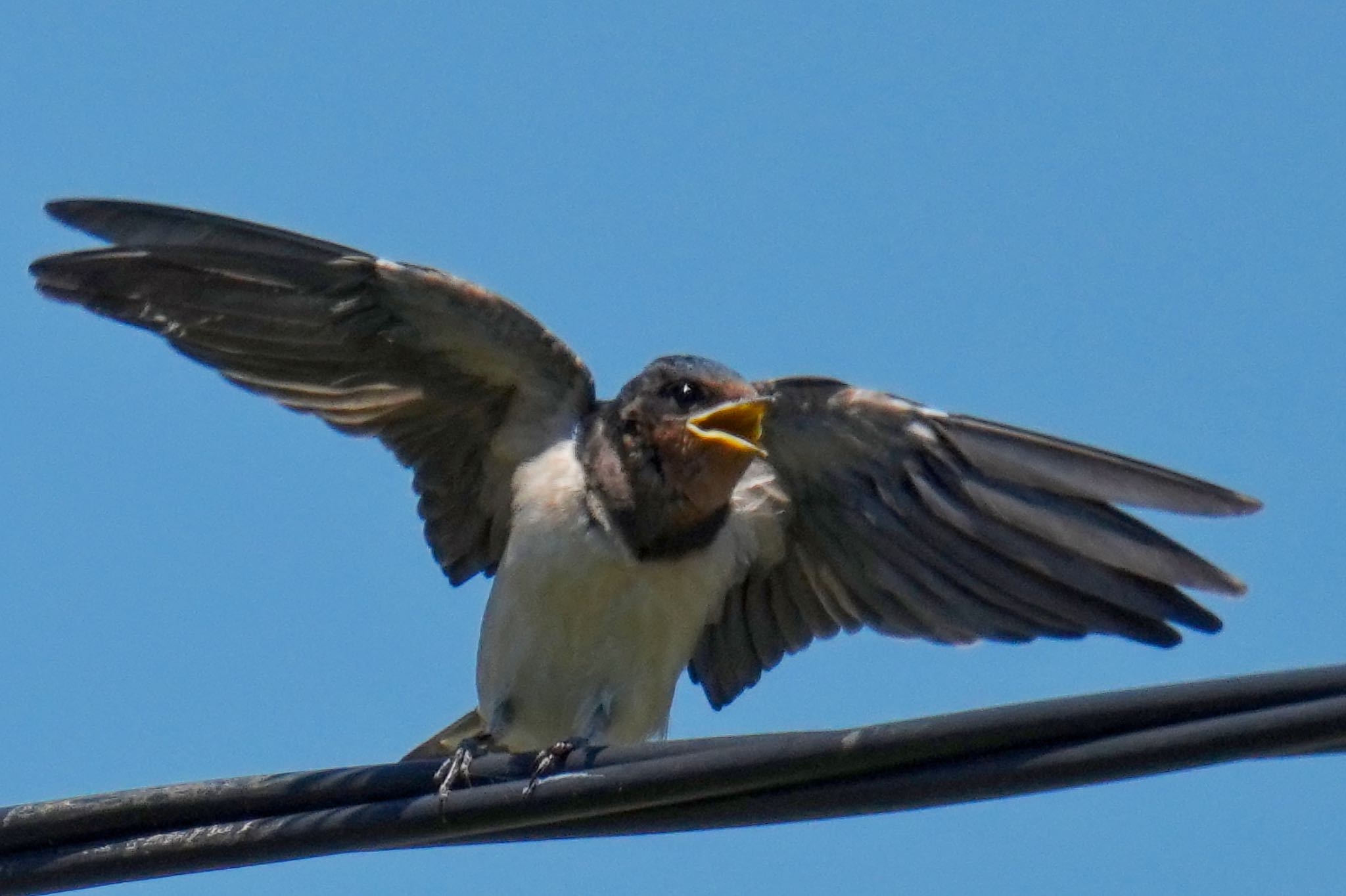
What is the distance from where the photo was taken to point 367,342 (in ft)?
18.6

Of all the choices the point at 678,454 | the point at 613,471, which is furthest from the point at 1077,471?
the point at 613,471

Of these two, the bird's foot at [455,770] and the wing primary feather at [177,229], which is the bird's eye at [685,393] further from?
the bird's foot at [455,770]

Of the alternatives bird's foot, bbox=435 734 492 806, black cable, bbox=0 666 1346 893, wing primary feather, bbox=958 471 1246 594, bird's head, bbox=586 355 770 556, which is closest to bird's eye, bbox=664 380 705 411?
bird's head, bbox=586 355 770 556

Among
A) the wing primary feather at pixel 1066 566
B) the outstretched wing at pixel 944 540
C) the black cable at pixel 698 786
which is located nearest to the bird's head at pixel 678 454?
the outstretched wing at pixel 944 540

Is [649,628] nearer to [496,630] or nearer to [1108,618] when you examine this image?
[496,630]

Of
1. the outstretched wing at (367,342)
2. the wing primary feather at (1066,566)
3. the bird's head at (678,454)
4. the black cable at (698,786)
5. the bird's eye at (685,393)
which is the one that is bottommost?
the black cable at (698,786)

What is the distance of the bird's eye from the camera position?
5.51 metres

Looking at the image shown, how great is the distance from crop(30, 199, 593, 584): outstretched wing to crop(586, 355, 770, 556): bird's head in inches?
10.5

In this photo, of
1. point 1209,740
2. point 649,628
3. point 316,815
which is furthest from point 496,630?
point 1209,740

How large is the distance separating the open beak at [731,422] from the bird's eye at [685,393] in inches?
3.5

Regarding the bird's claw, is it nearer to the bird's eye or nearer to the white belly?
the white belly

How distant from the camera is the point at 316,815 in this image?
310 centimetres

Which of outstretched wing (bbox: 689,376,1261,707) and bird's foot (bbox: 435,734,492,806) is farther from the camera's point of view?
outstretched wing (bbox: 689,376,1261,707)

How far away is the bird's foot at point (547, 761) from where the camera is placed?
302cm
